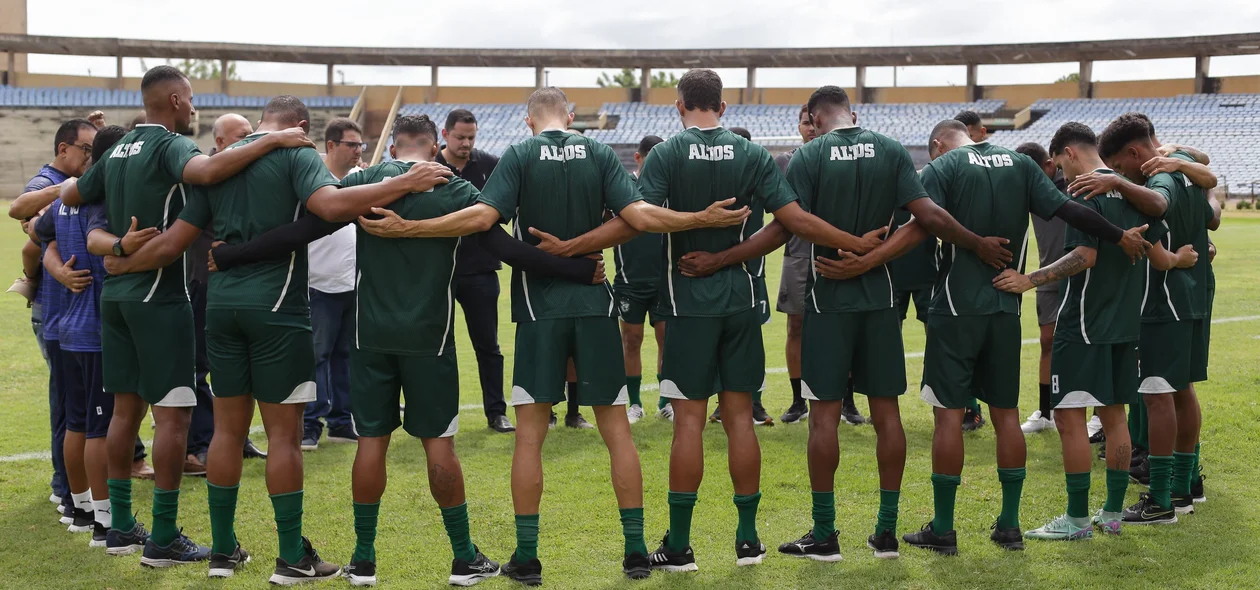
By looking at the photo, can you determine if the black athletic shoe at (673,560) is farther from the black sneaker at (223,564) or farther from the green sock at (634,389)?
the green sock at (634,389)

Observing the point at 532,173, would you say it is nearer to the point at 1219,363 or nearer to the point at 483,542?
the point at 483,542

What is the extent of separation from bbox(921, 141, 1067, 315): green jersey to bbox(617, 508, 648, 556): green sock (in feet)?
6.54

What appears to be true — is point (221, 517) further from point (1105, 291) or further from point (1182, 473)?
point (1182, 473)

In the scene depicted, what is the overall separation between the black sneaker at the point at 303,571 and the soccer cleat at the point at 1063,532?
12.4 feet

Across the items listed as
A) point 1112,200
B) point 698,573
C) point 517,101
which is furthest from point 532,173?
point 517,101

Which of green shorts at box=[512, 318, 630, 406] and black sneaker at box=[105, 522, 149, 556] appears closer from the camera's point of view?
green shorts at box=[512, 318, 630, 406]

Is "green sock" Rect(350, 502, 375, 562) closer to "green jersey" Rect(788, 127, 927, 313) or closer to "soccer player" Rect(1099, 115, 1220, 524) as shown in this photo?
"green jersey" Rect(788, 127, 927, 313)

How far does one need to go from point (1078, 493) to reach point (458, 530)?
3.35 m

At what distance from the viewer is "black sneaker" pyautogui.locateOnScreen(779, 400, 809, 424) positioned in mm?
8648

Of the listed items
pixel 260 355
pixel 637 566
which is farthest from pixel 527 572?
pixel 260 355

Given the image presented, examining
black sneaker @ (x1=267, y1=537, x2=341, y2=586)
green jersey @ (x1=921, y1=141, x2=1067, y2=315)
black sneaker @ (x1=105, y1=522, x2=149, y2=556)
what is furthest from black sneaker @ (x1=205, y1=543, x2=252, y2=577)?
green jersey @ (x1=921, y1=141, x2=1067, y2=315)

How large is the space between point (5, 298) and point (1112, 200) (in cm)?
1703

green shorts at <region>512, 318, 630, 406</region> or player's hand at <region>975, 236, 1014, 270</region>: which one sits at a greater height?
player's hand at <region>975, 236, 1014, 270</region>

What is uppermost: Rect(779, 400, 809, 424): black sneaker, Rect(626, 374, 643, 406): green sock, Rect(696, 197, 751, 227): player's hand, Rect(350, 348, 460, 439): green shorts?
Rect(696, 197, 751, 227): player's hand
